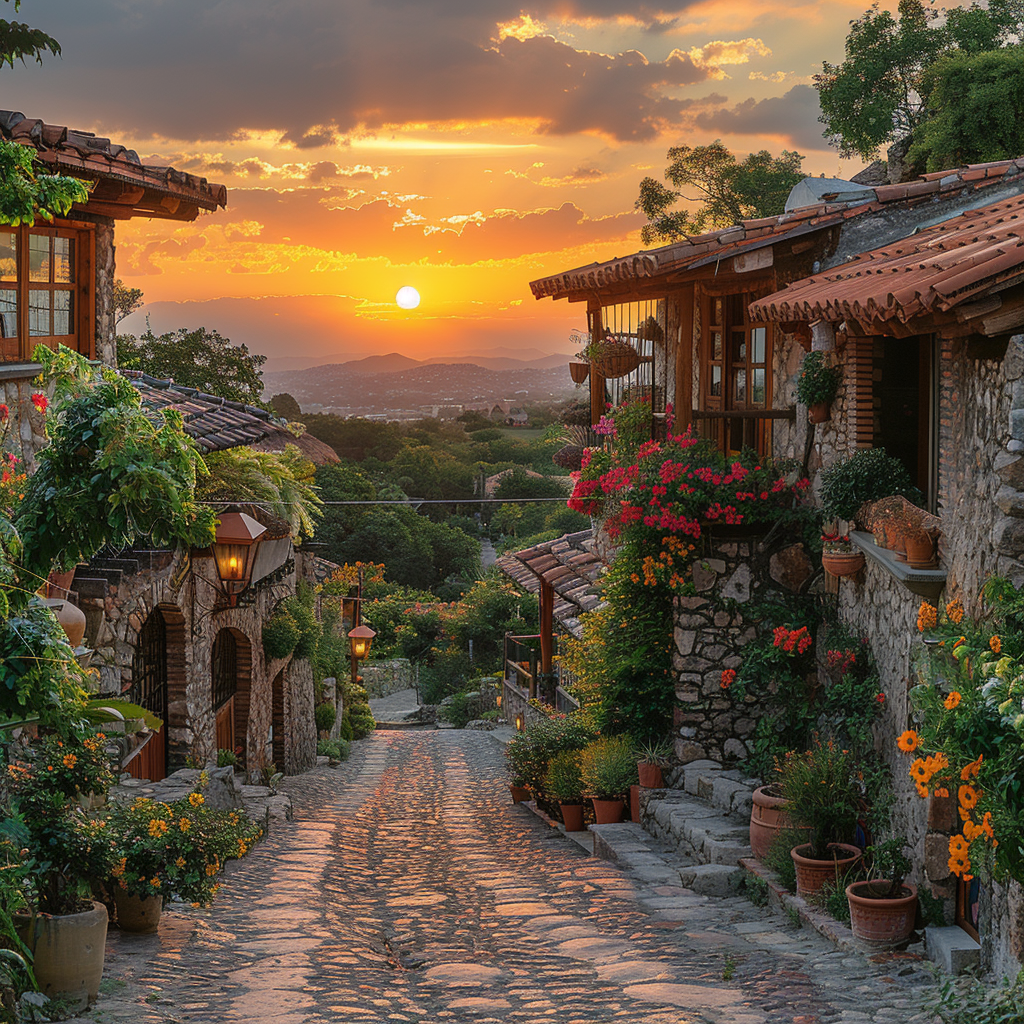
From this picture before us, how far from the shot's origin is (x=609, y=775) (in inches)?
400

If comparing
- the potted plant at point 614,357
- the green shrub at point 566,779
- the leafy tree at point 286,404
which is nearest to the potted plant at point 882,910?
the green shrub at point 566,779

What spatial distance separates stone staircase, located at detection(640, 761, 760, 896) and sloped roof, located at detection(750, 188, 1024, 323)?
4.16 m

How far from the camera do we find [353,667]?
29.2 metres

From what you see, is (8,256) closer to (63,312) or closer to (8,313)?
(8,313)

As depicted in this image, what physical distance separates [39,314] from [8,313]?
0.57 meters

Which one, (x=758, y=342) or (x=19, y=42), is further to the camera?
(x=758, y=342)

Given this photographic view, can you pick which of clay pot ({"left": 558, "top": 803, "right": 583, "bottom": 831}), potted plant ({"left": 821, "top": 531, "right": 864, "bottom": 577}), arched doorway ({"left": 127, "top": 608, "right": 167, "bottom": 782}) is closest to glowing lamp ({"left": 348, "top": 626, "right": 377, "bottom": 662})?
arched doorway ({"left": 127, "top": 608, "right": 167, "bottom": 782})

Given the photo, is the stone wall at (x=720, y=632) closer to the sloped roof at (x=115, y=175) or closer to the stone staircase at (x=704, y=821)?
the stone staircase at (x=704, y=821)

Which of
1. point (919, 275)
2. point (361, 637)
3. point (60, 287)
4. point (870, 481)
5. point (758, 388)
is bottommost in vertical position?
point (361, 637)

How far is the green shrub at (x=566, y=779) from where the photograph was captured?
35.6ft

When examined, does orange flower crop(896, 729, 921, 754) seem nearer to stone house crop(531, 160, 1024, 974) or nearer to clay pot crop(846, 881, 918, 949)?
stone house crop(531, 160, 1024, 974)

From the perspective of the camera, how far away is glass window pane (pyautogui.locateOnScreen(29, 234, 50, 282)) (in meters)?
7.77

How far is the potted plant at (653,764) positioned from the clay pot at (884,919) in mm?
4248

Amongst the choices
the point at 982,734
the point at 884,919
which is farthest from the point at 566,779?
the point at 982,734
